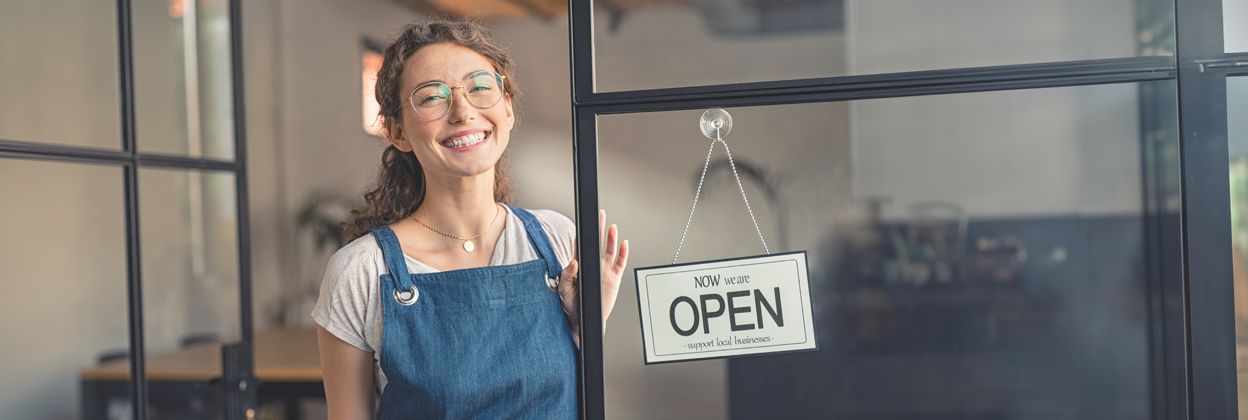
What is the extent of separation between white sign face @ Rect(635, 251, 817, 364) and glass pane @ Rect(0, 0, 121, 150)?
1.64 metres

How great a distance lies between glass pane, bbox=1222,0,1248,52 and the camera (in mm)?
963

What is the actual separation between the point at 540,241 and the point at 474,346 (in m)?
0.20

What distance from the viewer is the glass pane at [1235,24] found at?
963 mm

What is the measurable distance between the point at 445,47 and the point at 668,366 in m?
0.57

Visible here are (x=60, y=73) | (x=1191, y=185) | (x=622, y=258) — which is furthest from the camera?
(x=60, y=73)

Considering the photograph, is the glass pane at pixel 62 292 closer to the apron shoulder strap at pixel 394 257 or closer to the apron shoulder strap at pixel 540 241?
the apron shoulder strap at pixel 394 257

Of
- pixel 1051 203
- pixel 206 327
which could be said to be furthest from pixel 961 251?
pixel 206 327

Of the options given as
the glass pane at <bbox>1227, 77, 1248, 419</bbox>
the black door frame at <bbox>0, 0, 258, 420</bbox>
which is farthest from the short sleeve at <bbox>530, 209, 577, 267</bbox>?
the black door frame at <bbox>0, 0, 258, 420</bbox>

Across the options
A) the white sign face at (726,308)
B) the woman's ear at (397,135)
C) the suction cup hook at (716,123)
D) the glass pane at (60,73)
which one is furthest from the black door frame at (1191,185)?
the glass pane at (60,73)

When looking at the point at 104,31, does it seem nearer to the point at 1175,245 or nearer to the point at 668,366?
the point at 668,366

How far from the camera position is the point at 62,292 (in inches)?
83.2

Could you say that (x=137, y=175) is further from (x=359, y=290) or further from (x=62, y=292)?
(x=359, y=290)

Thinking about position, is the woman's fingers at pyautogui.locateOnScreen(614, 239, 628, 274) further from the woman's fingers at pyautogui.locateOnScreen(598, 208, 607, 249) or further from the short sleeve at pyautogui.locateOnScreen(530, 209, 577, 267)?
the short sleeve at pyautogui.locateOnScreen(530, 209, 577, 267)

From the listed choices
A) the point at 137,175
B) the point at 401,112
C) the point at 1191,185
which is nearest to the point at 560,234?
the point at 401,112
